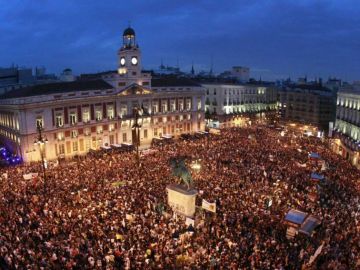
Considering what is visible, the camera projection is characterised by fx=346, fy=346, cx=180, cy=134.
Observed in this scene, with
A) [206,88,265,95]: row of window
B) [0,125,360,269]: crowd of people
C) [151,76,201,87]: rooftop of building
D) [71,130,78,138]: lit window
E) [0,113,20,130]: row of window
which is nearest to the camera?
[0,125,360,269]: crowd of people

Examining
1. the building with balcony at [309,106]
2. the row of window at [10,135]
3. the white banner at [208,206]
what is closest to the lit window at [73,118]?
the row of window at [10,135]

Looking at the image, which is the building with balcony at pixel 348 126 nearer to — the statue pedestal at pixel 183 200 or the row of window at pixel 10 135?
the statue pedestal at pixel 183 200

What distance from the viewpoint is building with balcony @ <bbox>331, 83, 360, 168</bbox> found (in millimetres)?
46394

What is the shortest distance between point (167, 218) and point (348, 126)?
39.2 metres

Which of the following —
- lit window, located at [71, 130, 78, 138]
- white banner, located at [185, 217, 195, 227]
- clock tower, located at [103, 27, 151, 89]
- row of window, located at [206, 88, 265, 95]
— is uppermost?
clock tower, located at [103, 27, 151, 89]

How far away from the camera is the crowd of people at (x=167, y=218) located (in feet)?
54.9

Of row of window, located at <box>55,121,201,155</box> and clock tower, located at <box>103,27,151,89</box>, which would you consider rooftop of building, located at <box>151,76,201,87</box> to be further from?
row of window, located at <box>55,121,201,155</box>

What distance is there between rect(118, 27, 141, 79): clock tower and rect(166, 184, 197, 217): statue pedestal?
35.3 m

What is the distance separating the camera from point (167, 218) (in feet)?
70.8

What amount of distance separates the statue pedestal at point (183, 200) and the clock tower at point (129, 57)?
116 feet

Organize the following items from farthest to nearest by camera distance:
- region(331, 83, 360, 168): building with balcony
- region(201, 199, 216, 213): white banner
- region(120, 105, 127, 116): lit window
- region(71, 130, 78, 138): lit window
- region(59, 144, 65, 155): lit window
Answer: region(120, 105, 127, 116): lit window, region(71, 130, 78, 138): lit window, region(59, 144, 65, 155): lit window, region(331, 83, 360, 168): building with balcony, region(201, 199, 216, 213): white banner

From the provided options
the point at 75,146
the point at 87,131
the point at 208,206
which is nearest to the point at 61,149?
the point at 75,146

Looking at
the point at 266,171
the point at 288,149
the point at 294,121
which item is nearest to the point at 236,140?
the point at 288,149

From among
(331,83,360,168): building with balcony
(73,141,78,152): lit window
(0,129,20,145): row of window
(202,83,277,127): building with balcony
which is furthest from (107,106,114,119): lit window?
(331,83,360,168): building with balcony
